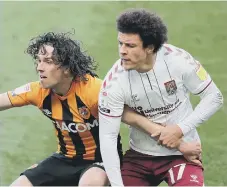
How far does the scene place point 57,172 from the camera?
5.30 metres

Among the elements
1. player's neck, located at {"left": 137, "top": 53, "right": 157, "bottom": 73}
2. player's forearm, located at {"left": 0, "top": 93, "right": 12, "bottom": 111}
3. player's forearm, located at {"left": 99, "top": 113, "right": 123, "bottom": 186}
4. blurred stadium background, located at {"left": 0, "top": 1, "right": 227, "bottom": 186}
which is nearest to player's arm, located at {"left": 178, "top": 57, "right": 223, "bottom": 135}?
player's neck, located at {"left": 137, "top": 53, "right": 157, "bottom": 73}

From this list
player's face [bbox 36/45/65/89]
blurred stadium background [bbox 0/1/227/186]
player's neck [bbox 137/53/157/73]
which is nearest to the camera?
player's neck [bbox 137/53/157/73]

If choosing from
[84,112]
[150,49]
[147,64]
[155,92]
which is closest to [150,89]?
[155,92]

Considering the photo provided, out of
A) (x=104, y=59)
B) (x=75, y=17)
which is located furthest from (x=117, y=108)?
(x=75, y=17)

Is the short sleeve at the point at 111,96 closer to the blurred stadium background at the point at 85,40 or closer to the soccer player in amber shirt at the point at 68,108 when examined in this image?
the soccer player in amber shirt at the point at 68,108

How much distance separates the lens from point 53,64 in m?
5.10

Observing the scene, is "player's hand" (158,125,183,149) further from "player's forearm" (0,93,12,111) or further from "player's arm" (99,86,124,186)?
"player's forearm" (0,93,12,111)

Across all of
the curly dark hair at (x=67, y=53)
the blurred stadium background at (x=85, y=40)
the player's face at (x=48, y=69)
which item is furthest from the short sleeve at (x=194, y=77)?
the blurred stadium background at (x=85, y=40)

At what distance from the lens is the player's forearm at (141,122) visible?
494 cm

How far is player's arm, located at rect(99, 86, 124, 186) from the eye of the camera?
191 inches

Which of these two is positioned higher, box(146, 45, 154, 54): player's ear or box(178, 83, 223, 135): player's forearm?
box(146, 45, 154, 54): player's ear

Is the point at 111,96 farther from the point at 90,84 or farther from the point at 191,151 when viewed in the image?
the point at 191,151

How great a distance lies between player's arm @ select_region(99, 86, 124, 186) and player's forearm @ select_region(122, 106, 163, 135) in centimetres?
9

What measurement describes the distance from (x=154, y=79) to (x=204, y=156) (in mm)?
1989
